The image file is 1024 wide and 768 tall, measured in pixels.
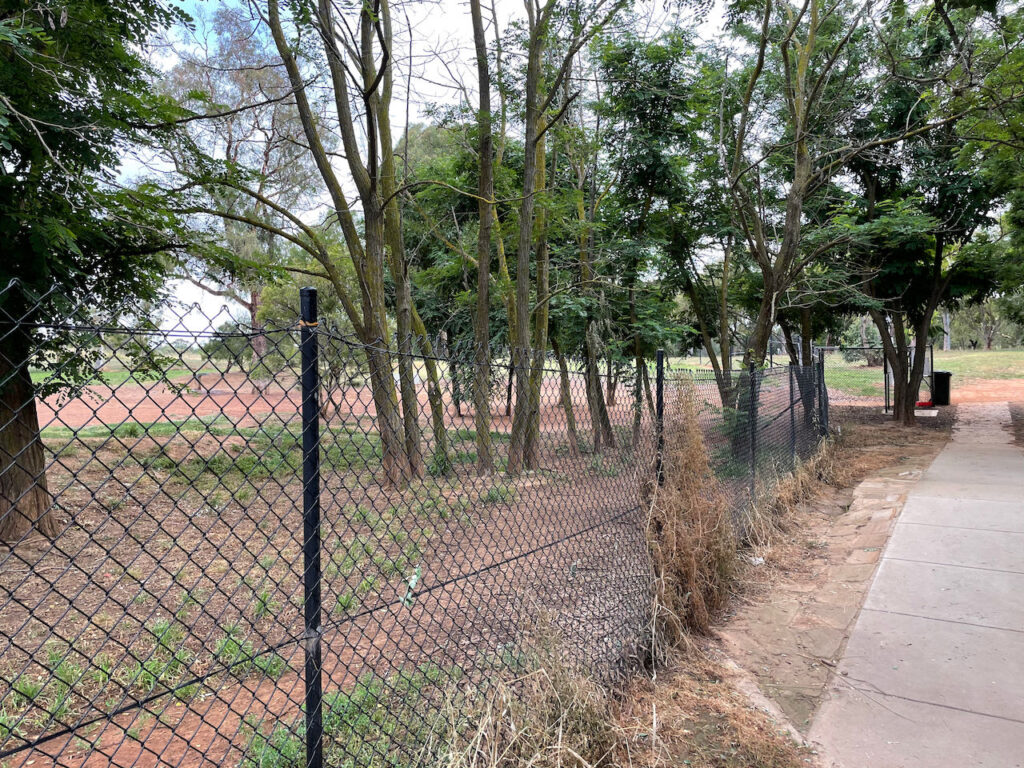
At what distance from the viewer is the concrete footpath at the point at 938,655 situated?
316 cm

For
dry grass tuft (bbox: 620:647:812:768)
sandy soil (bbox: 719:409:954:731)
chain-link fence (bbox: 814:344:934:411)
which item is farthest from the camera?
chain-link fence (bbox: 814:344:934:411)

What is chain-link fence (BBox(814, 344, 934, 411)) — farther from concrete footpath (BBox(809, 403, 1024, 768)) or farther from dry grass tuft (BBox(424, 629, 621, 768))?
dry grass tuft (BBox(424, 629, 621, 768))

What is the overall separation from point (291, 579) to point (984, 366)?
3889cm

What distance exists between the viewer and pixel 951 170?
1359 centimetres

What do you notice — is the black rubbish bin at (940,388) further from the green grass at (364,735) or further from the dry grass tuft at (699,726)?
the green grass at (364,735)

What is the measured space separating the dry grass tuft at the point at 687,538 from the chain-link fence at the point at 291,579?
116 mm

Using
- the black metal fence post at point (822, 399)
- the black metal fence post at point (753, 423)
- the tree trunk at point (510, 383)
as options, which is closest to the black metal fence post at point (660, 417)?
the tree trunk at point (510, 383)

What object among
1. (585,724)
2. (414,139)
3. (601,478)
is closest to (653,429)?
(601,478)

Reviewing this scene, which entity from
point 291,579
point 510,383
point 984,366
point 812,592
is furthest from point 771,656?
point 984,366

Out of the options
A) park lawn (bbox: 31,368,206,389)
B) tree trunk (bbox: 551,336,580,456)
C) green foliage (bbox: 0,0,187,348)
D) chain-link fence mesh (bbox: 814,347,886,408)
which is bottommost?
chain-link fence mesh (bbox: 814,347,886,408)

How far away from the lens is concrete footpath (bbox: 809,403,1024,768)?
3.16 metres

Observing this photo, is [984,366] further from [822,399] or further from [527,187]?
[527,187]

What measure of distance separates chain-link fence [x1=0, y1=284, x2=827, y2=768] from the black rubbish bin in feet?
51.6

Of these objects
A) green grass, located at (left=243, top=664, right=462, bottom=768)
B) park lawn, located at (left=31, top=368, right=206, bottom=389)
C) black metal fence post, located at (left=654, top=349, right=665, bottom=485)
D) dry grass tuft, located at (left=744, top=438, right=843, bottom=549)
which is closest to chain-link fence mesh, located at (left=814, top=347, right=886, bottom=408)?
dry grass tuft, located at (left=744, top=438, right=843, bottom=549)
